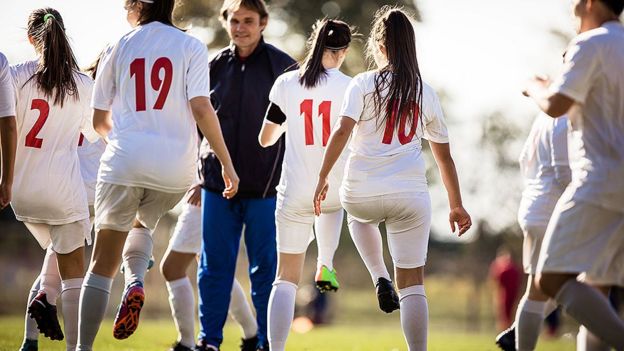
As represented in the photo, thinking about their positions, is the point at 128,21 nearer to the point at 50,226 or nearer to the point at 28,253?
the point at 50,226

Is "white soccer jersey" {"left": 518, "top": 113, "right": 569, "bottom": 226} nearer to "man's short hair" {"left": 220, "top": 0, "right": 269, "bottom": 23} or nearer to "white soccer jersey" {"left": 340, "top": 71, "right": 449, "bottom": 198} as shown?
"white soccer jersey" {"left": 340, "top": 71, "right": 449, "bottom": 198}

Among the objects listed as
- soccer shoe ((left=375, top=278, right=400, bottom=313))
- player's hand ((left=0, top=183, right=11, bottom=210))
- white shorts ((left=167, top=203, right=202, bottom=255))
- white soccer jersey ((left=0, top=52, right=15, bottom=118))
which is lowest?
soccer shoe ((left=375, top=278, right=400, bottom=313))

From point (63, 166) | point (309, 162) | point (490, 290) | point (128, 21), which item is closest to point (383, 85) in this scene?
point (309, 162)

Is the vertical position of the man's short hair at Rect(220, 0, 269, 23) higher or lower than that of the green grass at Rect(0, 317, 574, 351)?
higher

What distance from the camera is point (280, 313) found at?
24.2 ft

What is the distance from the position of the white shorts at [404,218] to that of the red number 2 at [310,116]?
2.48 ft

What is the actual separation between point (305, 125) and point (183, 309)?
6.24ft

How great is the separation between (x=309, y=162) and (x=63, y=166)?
172 cm

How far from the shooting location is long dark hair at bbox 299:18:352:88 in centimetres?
767

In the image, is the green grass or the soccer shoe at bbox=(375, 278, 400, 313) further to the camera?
the green grass

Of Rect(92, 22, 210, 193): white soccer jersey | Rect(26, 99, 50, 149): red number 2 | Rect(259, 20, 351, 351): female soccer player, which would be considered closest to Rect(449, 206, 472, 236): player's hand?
Rect(259, 20, 351, 351): female soccer player

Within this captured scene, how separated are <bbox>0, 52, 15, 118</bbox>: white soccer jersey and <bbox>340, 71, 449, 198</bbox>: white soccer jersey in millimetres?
2212

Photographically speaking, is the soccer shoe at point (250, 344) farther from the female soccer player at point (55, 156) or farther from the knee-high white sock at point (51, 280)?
the female soccer player at point (55, 156)

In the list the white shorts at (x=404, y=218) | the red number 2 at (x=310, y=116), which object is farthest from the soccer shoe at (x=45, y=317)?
the white shorts at (x=404, y=218)
